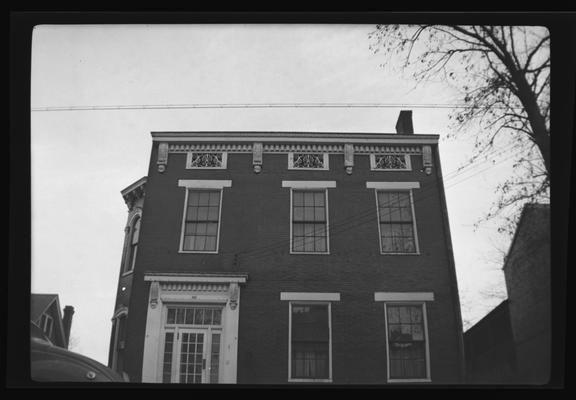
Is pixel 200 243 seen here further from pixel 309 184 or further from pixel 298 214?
pixel 309 184

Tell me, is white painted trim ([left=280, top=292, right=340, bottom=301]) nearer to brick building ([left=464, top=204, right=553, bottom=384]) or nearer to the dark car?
brick building ([left=464, top=204, right=553, bottom=384])

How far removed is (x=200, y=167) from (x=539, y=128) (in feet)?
24.1

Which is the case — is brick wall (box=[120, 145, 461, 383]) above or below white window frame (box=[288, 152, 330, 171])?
below

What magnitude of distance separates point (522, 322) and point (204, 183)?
23.7ft

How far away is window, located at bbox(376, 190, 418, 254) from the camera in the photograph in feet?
37.4

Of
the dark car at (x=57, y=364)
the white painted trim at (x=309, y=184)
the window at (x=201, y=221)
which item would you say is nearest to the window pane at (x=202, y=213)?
the window at (x=201, y=221)

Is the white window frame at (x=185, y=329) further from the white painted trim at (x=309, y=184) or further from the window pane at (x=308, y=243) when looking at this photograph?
the white painted trim at (x=309, y=184)

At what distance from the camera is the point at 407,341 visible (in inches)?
416

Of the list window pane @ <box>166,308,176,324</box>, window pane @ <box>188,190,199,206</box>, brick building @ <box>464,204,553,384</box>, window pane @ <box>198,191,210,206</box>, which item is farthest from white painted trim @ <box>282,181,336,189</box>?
brick building @ <box>464,204,553,384</box>

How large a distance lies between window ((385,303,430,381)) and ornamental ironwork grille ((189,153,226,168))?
505 centimetres

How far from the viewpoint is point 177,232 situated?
37.7ft

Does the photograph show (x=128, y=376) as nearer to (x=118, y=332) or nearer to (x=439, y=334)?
(x=118, y=332)

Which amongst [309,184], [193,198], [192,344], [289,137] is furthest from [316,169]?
[192,344]
